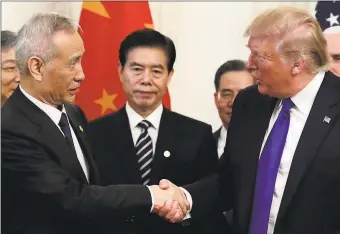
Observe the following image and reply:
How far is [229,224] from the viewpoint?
2080 millimetres

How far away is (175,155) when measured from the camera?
198cm

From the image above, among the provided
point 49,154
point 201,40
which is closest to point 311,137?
point 49,154

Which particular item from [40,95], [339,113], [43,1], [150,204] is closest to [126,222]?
[150,204]

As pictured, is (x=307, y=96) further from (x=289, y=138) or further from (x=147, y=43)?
(x=147, y=43)

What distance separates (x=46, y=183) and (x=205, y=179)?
0.59 meters

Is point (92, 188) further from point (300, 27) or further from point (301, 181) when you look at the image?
point (300, 27)

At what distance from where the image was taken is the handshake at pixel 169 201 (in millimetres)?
1795

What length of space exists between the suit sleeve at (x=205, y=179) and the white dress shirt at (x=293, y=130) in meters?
0.31

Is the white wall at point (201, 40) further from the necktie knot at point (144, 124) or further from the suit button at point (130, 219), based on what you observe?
the suit button at point (130, 219)

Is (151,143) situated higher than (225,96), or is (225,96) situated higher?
(225,96)

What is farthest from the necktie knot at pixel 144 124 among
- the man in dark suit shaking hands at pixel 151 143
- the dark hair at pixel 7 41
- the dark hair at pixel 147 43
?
the dark hair at pixel 7 41

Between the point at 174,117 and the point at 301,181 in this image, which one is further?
the point at 174,117

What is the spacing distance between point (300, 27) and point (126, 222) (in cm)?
81

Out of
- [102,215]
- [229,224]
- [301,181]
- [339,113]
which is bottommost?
[229,224]
